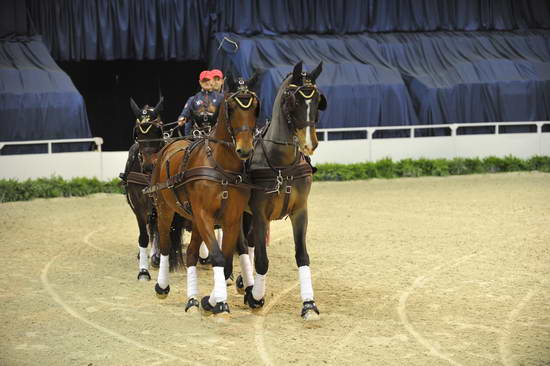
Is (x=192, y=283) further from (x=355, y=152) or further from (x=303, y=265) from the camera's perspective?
(x=355, y=152)

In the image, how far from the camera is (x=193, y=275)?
687cm

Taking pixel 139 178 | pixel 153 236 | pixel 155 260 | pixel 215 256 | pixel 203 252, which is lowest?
pixel 155 260

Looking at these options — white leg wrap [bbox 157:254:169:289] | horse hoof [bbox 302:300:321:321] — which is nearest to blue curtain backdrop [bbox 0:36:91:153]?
white leg wrap [bbox 157:254:169:289]

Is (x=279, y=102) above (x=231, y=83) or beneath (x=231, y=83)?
beneath

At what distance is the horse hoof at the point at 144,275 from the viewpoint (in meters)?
8.19

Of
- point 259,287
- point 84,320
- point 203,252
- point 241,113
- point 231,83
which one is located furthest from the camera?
point 203,252

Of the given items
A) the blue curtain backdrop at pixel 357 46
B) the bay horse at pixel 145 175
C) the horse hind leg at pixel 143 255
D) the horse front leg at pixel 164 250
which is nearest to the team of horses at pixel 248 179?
the horse front leg at pixel 164 250

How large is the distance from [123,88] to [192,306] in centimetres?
1618

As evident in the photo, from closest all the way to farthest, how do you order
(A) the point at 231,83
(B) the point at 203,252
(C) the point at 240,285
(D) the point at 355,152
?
(A) the point at 231,83 → (C) the point at 240,285 → (B) the point at 203,252 → (D) the point at 355,152

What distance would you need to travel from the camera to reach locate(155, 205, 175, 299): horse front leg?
7191 millimetres

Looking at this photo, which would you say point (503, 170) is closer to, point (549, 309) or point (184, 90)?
point (184, 90)

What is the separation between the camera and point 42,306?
7078 mm

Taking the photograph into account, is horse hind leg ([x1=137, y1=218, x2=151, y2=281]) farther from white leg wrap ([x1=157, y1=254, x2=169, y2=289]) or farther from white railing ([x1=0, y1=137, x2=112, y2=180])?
white railing ([x1=0, y1=137, x2=112, y2=180])

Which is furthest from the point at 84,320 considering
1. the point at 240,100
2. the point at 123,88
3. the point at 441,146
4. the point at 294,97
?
the point at 123,88
